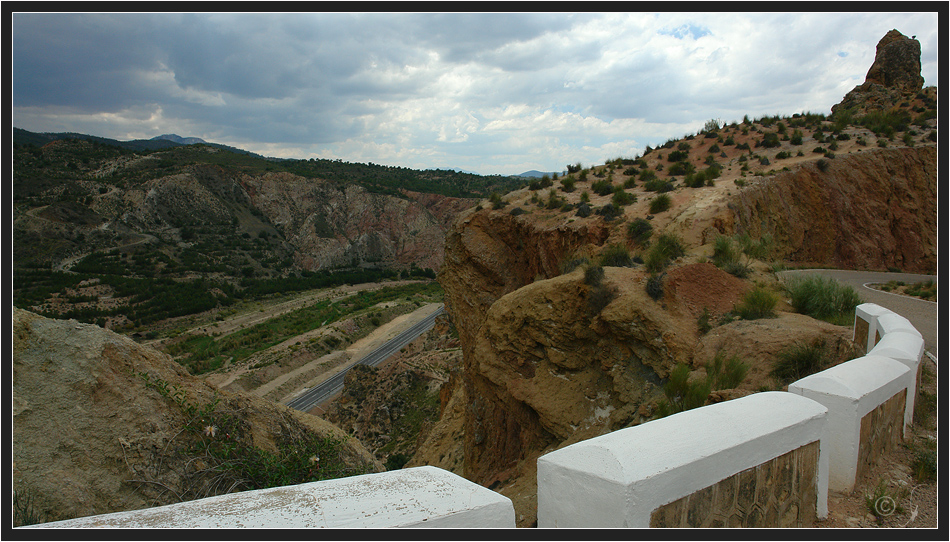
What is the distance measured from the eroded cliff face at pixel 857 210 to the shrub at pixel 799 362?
466 inches

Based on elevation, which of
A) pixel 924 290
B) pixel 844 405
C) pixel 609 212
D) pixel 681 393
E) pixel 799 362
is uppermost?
pixel 609 212

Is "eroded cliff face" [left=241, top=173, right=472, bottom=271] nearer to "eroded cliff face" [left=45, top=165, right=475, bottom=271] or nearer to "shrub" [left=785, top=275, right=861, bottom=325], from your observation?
"eroded cliff face" [left=45, top=165, right=475, bottom=271]

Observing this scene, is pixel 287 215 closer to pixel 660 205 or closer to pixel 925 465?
pixel 660 205

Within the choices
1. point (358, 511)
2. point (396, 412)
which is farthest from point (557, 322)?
point (396, 412)

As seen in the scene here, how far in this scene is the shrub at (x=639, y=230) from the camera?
13.1m

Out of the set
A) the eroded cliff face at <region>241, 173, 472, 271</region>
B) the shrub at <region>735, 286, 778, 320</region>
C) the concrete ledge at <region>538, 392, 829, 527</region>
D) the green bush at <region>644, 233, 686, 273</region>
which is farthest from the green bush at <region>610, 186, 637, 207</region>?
the eroded cliff face at <region>241, 173, 472, 271</region>

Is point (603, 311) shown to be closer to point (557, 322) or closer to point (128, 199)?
point (557, 322)

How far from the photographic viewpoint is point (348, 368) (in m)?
41.8

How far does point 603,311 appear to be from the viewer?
27.2 feet

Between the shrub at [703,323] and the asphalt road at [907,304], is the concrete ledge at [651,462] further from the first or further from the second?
the asphalt road at [907,304]

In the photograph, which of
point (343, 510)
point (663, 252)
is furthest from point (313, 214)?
point (343, 510)

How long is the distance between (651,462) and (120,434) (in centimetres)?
475

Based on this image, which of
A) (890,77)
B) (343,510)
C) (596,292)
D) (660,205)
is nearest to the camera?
(343,510)

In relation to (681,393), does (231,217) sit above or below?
above
